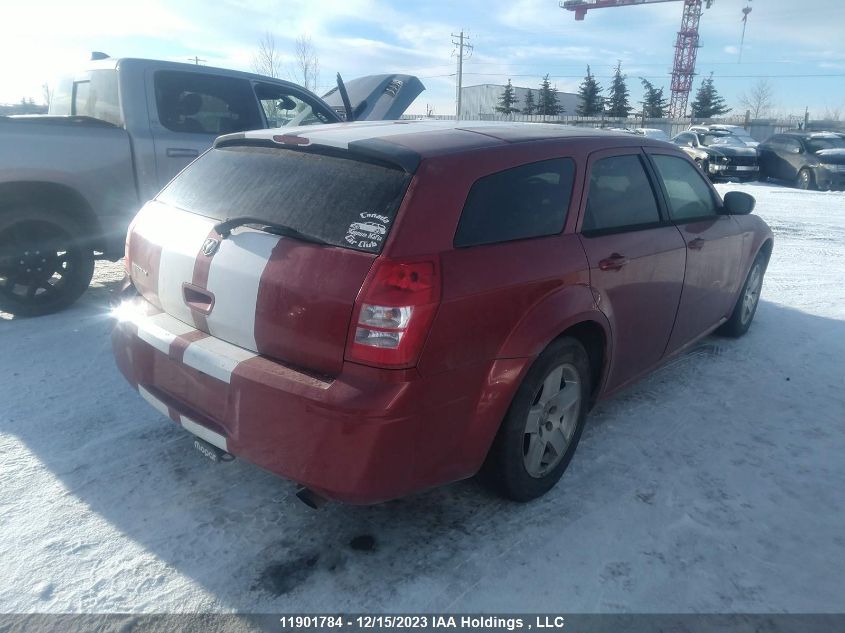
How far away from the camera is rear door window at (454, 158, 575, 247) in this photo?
99.3 inches

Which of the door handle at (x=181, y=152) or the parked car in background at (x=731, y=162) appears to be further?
the parked car in background at (x=731, y=162)

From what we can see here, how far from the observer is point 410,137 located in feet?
8.87

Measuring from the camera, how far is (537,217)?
9.28 feet

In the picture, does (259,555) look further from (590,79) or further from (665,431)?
(590,79)

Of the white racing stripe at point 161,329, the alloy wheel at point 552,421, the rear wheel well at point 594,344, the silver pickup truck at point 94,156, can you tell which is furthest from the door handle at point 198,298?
the silver pickup truck at point 94,156

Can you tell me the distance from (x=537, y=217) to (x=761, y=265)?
135 inches

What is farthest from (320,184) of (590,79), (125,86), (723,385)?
(590,79)

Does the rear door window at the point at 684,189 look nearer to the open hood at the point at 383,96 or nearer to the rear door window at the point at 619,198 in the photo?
the rear door window at the point at 619,198

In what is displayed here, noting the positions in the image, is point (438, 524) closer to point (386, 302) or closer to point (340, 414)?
point (340, 414)

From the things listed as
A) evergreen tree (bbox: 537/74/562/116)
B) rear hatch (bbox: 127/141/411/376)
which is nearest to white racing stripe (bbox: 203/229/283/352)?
rear hatch (bbox: 127/141/411/376)

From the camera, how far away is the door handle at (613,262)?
3.08 meters

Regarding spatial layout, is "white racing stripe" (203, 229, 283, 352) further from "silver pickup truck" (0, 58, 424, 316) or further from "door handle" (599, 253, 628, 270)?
"silver pickup truck" (0, 58, 424, 316)

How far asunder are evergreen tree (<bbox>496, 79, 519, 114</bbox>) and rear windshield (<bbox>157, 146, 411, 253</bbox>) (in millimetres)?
64984

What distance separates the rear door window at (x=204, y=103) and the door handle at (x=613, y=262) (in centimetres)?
413
